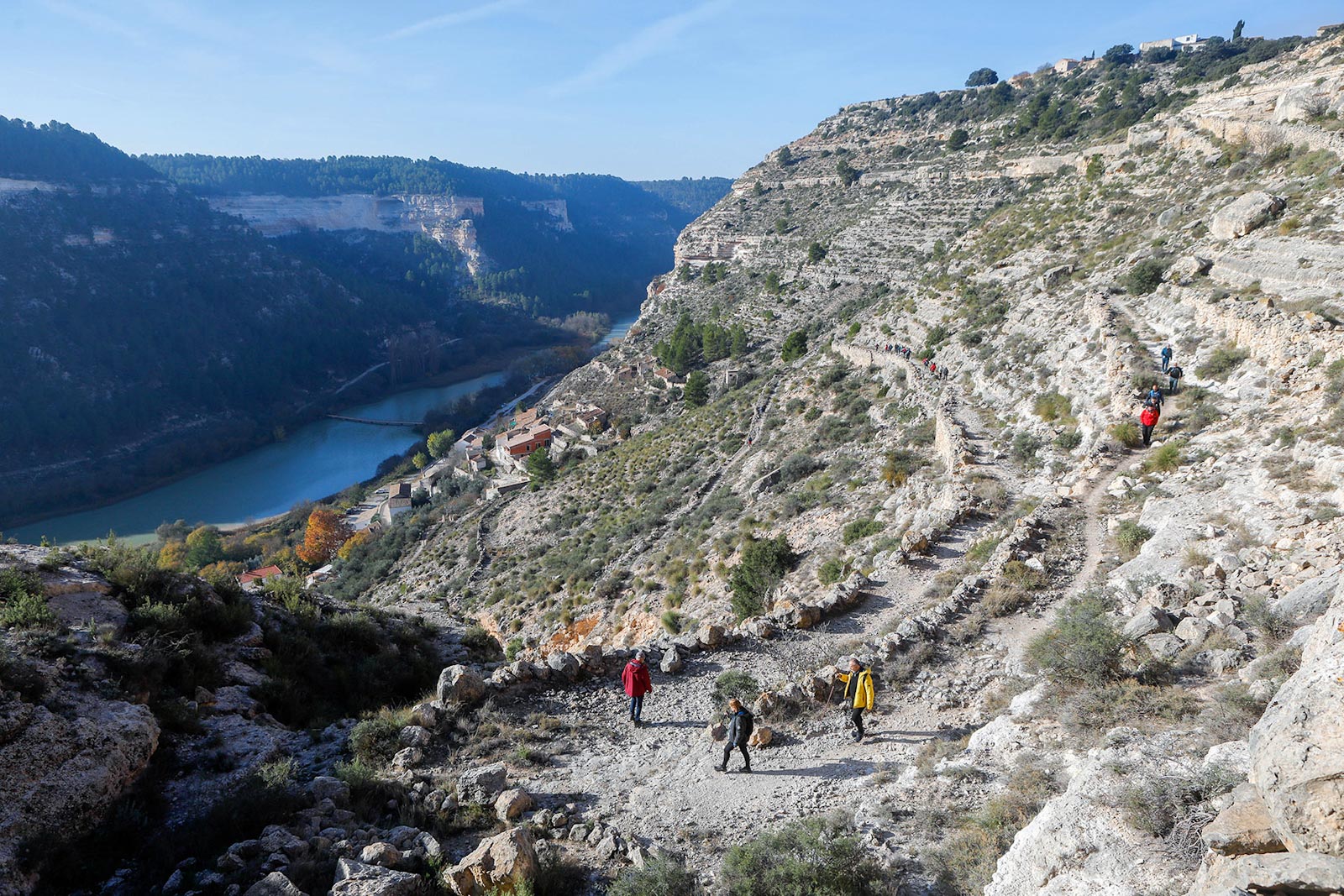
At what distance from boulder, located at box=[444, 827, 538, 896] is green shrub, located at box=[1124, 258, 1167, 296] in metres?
20.9

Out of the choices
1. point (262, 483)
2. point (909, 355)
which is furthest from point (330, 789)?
point (262, 483)

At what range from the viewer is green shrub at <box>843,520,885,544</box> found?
1516cm

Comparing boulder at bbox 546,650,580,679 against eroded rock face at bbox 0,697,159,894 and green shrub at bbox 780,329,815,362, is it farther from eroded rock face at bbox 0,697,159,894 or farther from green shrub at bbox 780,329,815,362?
green shrub at bbox 780,329,815,362

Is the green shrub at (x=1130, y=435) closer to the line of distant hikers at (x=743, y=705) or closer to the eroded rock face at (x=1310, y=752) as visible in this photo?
the line of distant hikers at (x=743, y=705)

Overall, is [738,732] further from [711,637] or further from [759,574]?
[759,574]

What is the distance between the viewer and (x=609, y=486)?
32562mm

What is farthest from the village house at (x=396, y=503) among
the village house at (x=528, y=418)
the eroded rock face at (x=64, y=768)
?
the eroded rock face at (x=64, y=768)

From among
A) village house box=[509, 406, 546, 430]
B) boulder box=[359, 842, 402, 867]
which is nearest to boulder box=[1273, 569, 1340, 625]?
boulder box=[359, 842, 402, 867]

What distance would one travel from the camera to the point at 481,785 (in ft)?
21.7

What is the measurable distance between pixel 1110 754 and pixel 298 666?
10777 millimetres

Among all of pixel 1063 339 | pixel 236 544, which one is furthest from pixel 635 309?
pixel 1063 339

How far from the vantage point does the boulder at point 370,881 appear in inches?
187

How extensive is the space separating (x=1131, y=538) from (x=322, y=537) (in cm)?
4664

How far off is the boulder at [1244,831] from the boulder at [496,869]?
4.47m
